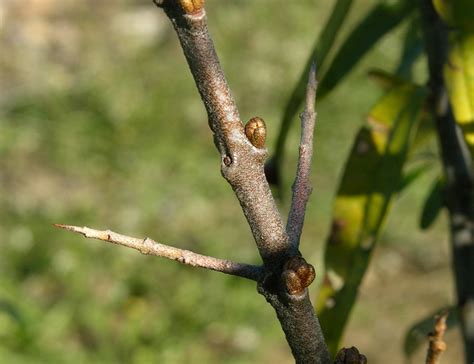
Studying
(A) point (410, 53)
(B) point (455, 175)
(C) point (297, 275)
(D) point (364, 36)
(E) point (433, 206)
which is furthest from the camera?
(A) point (410, 53)

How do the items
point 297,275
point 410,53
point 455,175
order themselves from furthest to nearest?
1. point 410,53
2. point 455,175
3. point 297,275

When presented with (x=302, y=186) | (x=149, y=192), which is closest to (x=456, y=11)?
(x=302, y=186)

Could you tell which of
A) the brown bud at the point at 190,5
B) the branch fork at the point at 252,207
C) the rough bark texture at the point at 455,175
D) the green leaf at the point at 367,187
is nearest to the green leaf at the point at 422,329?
the rough bark texture at the point at 455,175

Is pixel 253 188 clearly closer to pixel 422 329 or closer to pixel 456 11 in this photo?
pixel 456 11

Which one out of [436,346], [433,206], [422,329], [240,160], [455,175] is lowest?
[436,346]

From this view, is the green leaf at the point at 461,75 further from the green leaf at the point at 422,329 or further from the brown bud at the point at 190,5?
the brown bud at the point at 190,5

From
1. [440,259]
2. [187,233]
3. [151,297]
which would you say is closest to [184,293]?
[151,297]

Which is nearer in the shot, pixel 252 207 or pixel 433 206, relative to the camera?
pixel 252 207
